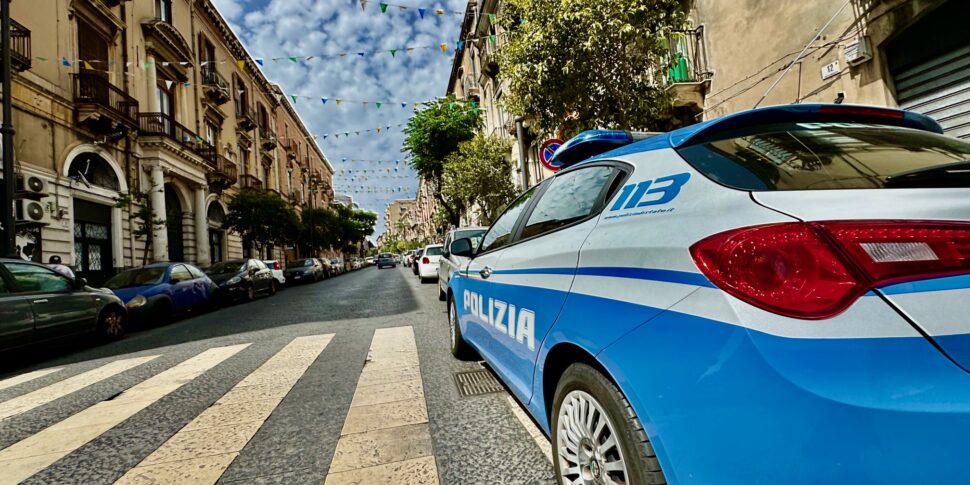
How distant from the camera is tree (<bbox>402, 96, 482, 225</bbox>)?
25703mm

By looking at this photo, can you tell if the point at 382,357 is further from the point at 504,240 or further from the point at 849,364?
the point at 849,364

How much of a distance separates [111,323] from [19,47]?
34.9 feet

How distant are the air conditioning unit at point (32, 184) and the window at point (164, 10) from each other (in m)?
11.0

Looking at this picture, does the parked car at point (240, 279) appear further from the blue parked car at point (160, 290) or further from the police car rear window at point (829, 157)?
the police car rear window at point (829, 157)

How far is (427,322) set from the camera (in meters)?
7.07

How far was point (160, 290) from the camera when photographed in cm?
891

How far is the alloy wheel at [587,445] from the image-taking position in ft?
5.05

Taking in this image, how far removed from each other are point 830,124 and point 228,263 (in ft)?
50.7

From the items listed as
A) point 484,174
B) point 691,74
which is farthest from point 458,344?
point 484,174

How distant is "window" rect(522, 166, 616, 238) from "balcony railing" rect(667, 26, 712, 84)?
848cm

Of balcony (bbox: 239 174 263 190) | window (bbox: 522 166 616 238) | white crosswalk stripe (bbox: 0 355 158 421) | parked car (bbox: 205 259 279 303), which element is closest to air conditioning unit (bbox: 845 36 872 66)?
window (bbox: 522 166 616 238)

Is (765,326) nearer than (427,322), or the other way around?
(765,326)

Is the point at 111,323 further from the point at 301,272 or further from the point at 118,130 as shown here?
the point at 301,272

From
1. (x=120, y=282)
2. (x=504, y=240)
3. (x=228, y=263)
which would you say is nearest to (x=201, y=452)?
(x=504, y=240)
